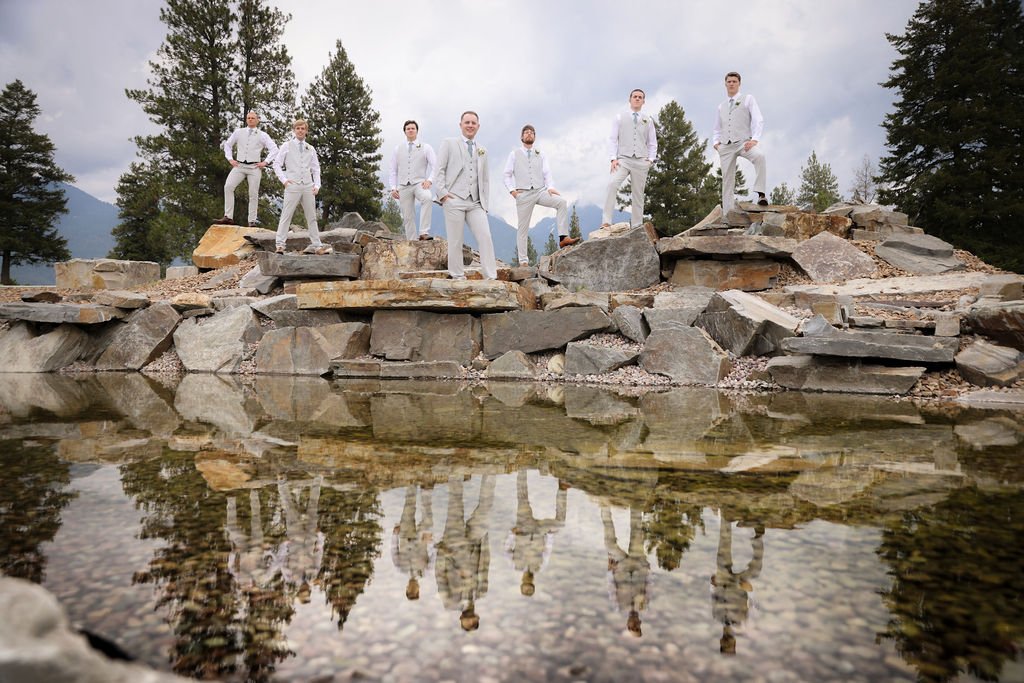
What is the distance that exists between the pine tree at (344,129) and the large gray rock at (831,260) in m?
23.3

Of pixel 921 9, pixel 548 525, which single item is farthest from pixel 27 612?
pixel 921 9

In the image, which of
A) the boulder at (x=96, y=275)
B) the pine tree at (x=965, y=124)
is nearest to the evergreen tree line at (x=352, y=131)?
the pine tree at (x=965, y=124)

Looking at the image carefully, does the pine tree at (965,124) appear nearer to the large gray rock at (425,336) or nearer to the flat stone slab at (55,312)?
the large gray rock at (425,336)

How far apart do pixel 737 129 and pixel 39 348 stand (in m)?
14.9

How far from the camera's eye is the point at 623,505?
2.87 metres

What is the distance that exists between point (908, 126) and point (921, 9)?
15.3 ft

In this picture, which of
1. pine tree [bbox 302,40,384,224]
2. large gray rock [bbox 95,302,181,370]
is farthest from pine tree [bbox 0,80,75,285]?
large gray rock [bbox 95,302,181,370]

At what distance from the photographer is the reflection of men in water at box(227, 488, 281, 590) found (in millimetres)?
1972

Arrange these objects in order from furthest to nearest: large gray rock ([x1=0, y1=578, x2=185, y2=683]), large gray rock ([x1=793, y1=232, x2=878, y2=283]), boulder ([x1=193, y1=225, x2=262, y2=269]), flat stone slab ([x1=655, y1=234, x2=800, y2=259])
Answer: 1. boulder ([x1=193, y1=225, x2=262, y2=269])
2. large gray rock ([x1=793, y1=232, x2=878, y2=283])
3. flat stone slab ([x1=655, y1=234, x2=800, y2=259])
4. large gray rock ([x1=0, y1=578, x2=185, y2=683])

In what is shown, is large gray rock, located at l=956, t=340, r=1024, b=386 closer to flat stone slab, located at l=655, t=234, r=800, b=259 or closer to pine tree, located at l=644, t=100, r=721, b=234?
flat stone slab, located at l=655, t=234, r=800, b=259

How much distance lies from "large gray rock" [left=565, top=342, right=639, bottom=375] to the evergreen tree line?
18235 millimetres

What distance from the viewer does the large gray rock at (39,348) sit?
10.9 metres

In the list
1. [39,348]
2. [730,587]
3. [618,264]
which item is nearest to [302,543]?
[730,587]

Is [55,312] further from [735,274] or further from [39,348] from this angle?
[735,274]
